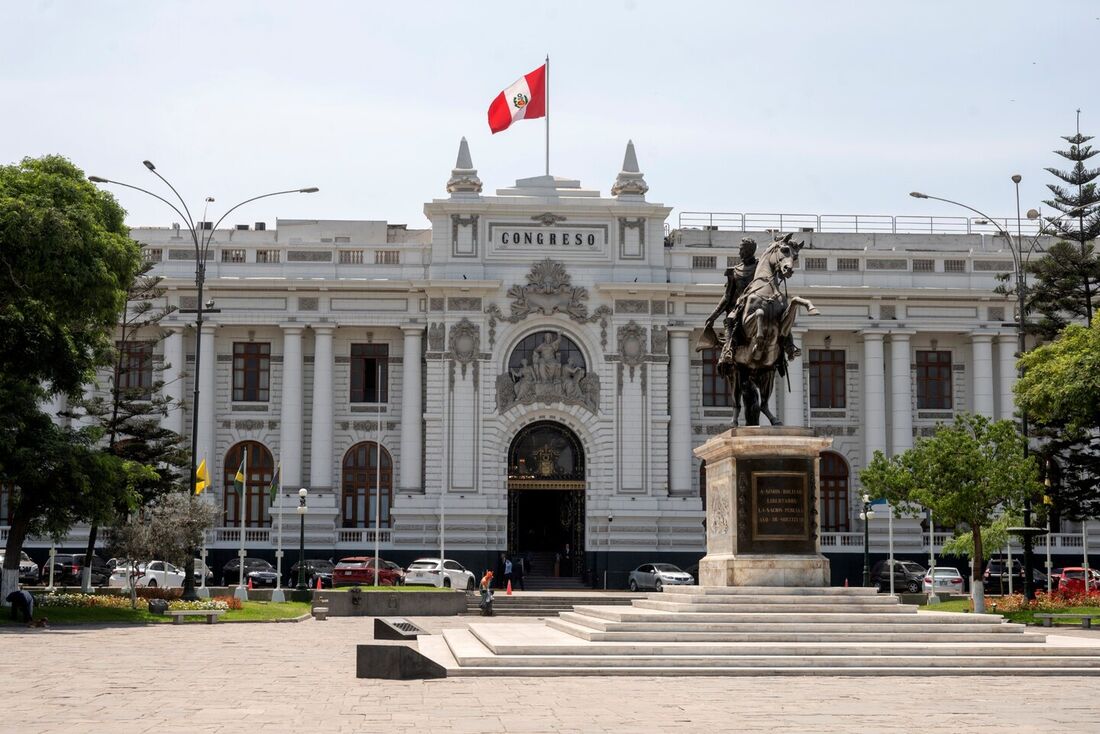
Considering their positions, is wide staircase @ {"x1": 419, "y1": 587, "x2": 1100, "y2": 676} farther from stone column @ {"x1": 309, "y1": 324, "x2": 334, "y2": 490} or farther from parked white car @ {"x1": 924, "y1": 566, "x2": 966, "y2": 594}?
stone column @ {"x1": 309, "y1": 324, "x2": 334, "y2": 490}

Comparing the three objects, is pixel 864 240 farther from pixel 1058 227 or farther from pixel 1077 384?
pixel 1077 384

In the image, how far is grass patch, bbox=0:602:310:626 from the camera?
1439 inches

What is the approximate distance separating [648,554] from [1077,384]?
21.9 m

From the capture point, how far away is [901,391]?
6225 centimetres

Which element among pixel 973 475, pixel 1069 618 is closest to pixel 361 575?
pixel 973 475

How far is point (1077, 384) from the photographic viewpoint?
136 feet

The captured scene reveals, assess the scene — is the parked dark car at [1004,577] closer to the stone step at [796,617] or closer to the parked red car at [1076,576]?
the parked red car at [1076,576]

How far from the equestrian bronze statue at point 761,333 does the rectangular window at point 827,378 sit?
3804 cm

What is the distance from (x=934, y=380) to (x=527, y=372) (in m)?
18.5

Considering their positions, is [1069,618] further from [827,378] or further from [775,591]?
[827,378]

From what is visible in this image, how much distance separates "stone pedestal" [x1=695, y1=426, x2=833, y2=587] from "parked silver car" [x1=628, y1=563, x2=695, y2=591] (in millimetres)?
28351

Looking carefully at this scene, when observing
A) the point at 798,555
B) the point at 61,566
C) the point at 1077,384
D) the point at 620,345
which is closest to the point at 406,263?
the point at 620,345

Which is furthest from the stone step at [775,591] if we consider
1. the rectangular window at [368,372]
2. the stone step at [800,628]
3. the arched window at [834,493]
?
the rectangular window at [368,372]

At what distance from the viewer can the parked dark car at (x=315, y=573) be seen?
182 feet
